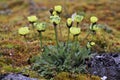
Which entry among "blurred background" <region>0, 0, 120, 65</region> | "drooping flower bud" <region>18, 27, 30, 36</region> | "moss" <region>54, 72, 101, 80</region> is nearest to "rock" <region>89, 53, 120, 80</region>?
"moss" <region>54, 72, 101, 80</region>

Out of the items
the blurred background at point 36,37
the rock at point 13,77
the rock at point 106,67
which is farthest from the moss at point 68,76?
the blurred background at point 36,37

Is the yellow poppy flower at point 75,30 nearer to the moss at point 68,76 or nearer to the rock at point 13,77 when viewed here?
the moss at point 68,76

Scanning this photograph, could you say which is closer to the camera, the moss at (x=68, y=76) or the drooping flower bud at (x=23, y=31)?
the moss at (x=68, y=76)

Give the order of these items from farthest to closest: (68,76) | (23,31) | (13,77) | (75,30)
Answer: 1. (23,31)
2. (68,76)
3. (75,30)
4. (13,77)

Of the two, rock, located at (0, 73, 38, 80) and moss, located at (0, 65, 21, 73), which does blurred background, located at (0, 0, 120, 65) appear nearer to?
moss, located at (0, 65, 21, 73)

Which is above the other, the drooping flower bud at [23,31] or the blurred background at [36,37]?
the drooping flower bud at [23,31]

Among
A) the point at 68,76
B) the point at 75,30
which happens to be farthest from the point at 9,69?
the point at 75,30

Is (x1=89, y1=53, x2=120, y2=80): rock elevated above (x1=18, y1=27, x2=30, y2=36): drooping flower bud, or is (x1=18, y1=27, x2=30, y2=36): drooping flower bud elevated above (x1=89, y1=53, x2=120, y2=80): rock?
(x1=18, y1=27, x2=30, y2=36): drooping flower bud

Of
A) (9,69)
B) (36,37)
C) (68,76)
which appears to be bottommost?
(68,76)

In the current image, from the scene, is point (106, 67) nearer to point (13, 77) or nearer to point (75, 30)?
point (75, 30)

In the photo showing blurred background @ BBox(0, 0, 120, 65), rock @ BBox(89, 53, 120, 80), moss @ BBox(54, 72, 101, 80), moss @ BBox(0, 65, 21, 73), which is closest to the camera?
moss @ BBox(54, 72, 101, 80)
